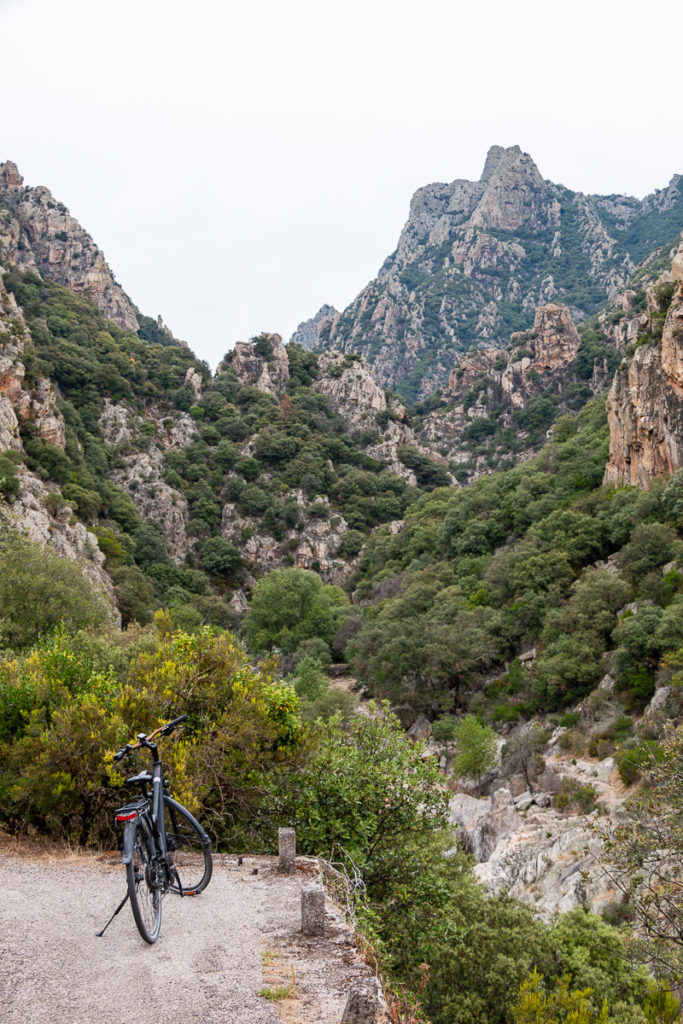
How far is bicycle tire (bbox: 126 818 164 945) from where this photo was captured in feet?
16.7

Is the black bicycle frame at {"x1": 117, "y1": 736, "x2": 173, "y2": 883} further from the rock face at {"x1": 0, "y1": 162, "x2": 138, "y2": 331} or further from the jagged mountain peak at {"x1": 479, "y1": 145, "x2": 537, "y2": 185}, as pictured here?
the jagged mountain peak at {"x1": 479, "y1": 145, "x2": 537, "y2": 185}

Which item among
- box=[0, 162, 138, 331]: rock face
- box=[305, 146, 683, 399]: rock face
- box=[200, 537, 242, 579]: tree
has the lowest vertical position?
box=[200, 537, 242, 579]: tree

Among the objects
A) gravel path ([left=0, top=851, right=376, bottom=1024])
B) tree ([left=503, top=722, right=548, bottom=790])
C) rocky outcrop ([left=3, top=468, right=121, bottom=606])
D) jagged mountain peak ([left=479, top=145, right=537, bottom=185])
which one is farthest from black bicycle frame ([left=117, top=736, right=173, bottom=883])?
jagged mountain peak ([left=479, top=145, right=537, bottom=185])

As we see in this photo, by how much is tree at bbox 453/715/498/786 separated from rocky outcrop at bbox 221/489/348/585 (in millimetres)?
36458

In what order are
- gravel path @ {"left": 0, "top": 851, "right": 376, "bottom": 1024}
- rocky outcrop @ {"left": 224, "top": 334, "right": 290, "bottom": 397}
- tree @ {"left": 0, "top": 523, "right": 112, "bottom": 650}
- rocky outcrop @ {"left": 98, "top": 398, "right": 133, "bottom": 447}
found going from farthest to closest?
1. rocky outcrop @ {"left": 224, "top": 334, "right": 290, "bottom": 397}
2. rocky outcrop @ {"left": 98, "top": 398, "right": 133, "bottom": 447}
3. tree @ {"left": 0, "top": 523, "right": 112, "bottom": 650}
4. gravel path @ {"left": 0, "top": 851, "right": 376, "bottom": 1024}

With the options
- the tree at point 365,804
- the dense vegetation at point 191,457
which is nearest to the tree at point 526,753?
the tree at point 365,804

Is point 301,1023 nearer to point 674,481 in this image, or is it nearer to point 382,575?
point 674,481

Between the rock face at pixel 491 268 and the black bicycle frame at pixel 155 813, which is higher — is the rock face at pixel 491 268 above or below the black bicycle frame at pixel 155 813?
above

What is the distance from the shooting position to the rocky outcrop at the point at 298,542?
211 feet

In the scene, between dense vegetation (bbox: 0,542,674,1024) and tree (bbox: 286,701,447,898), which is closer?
dense vegetation (bbox: 0,542,674,1024)

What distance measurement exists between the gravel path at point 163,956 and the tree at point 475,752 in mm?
21785

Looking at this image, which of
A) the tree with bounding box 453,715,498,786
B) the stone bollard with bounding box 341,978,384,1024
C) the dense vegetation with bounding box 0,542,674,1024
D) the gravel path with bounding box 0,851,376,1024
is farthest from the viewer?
the tree with bounding box 453,715,498,786

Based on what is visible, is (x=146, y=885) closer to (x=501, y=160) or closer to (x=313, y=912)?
(x=313, y=912)

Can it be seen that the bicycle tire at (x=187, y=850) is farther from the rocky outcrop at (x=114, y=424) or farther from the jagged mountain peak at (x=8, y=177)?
the jagged mountain peak at (x=8, y=177)
